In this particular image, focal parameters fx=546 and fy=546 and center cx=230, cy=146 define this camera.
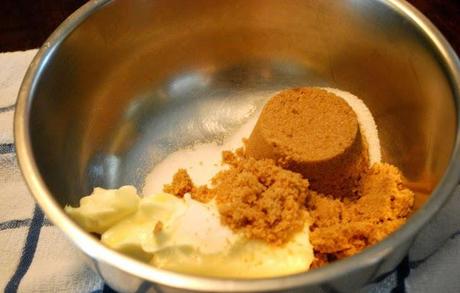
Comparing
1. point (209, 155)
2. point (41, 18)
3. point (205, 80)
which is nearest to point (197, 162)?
point (209, 155)

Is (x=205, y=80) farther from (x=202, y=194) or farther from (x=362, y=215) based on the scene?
(x=362, y=215)

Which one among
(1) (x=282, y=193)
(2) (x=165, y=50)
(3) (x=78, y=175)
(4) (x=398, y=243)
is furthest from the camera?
(2) (x=165, y=50)

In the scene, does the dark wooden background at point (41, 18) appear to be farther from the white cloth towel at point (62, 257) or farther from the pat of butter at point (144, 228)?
the pat of butter at point (144, 228)

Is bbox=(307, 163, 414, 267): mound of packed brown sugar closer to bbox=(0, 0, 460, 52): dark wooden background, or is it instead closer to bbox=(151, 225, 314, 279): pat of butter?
bbox=(151, 225, 314, 279): pat of butter

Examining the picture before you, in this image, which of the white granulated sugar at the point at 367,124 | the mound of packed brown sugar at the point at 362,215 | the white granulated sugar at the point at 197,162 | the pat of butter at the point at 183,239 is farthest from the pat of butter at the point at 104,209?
the white granulated sugar at the point at 367,124

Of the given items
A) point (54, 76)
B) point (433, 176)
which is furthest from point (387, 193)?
point (54, 76)

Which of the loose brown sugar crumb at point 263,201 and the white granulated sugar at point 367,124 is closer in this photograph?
the loose brown sugar crumb at point 263,201

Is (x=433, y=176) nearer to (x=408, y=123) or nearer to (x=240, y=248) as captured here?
(x=408, y=123)
